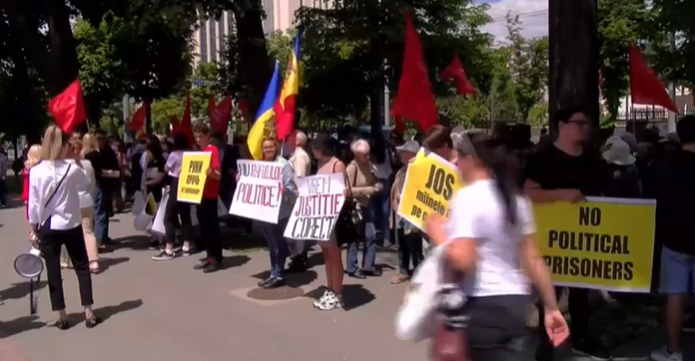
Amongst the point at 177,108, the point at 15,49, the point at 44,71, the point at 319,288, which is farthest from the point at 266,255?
the point at 177,108

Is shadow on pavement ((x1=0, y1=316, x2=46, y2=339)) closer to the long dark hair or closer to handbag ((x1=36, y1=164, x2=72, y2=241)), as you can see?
handbag ((x1=36, y1=164, x2=72, y2=241))

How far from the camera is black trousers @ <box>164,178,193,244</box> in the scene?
11.8 m

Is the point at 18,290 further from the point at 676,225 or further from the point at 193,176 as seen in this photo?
the point at 676,225

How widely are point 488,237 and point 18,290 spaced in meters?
7.69

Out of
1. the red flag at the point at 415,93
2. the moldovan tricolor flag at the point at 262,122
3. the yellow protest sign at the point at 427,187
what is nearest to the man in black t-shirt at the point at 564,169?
the yellow protest sign at the point at 427,187

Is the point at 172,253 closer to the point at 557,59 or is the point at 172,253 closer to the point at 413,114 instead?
the point at 413,114

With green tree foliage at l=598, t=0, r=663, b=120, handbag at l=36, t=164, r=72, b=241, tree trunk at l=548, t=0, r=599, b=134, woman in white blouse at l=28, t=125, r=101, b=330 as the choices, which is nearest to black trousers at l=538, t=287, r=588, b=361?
tree trunk at l=548, t=0, r=599, b=134

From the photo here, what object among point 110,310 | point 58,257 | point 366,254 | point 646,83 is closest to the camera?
point 58,257

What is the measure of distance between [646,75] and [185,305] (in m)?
6.44

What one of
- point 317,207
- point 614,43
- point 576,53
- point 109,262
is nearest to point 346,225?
point 317,207

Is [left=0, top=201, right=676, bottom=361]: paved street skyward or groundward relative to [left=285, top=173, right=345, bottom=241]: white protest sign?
groundward

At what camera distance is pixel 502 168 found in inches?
171

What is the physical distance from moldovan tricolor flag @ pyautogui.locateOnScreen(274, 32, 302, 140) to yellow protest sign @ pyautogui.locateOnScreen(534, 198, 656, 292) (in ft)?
13.2

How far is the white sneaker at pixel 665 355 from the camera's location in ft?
22.4
